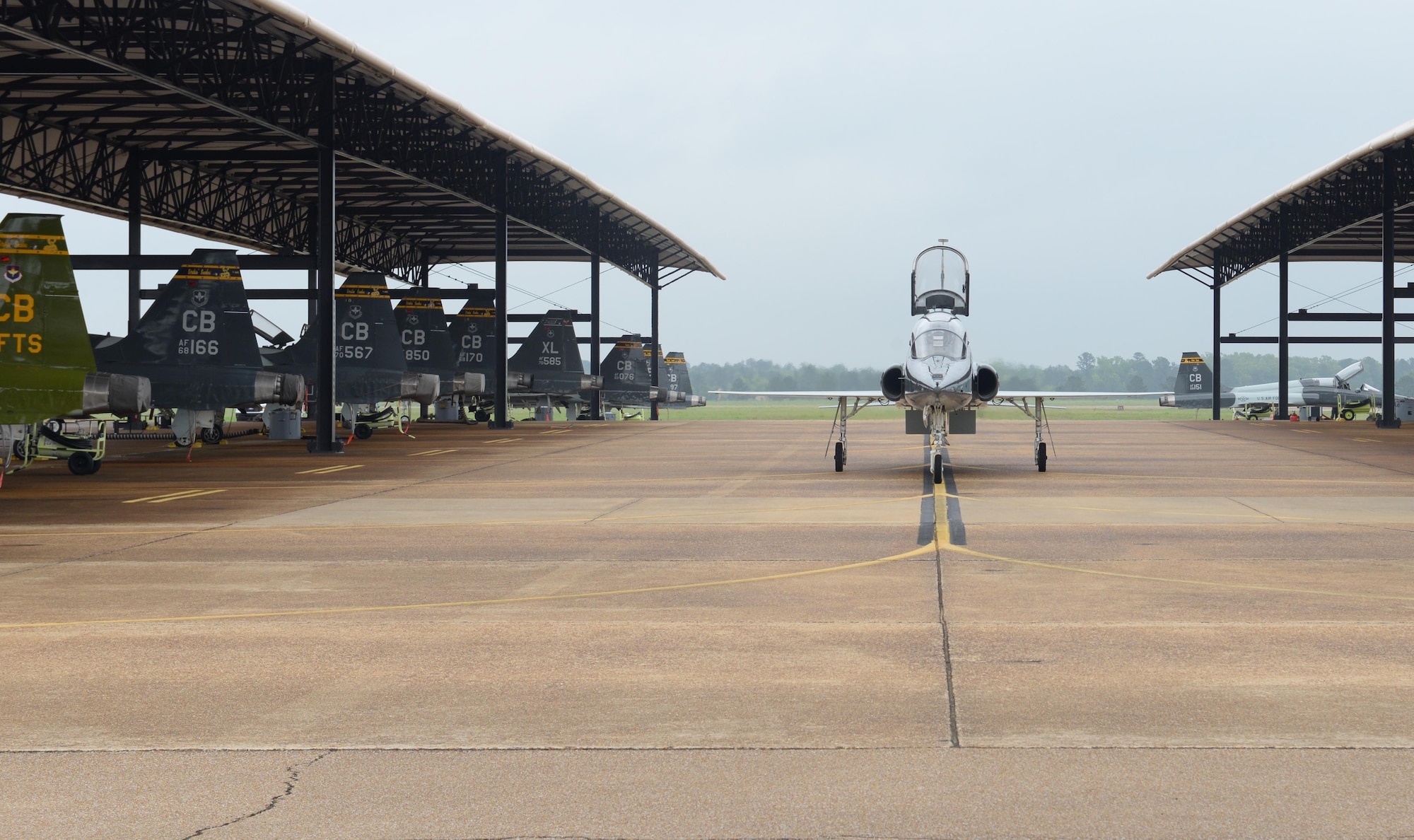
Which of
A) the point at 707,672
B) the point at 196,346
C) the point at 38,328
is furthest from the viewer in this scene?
the point at 196,346

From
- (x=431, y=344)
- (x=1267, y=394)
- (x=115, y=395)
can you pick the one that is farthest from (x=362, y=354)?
(x=1267, y=394)

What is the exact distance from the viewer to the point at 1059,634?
821cm

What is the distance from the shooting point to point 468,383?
46.7 meters

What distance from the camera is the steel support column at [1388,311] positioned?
44.1 meters

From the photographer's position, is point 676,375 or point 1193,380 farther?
point 676,375

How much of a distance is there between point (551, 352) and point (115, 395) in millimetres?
32834

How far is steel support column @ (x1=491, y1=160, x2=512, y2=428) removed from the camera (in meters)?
43.8

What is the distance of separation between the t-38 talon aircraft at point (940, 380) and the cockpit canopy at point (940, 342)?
0.5 inches

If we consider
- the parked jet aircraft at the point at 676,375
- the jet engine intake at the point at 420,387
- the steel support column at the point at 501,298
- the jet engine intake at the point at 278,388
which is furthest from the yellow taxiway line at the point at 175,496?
the parked jet aircraft at the point at 676,375

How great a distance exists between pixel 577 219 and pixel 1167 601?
48348 mm

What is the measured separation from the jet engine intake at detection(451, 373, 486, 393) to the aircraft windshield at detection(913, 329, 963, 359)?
2695 centimetres

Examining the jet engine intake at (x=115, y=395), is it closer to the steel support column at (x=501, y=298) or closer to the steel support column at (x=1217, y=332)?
the steel support column at (x=501, y=298)

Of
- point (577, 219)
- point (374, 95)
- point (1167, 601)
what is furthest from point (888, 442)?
point (1167, 601)

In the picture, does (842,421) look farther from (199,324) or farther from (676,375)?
(676,375)
